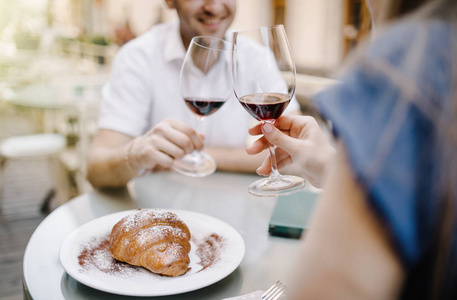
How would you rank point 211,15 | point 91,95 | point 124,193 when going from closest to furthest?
1. point 124,193
2. point 211,15
3. point 91,95

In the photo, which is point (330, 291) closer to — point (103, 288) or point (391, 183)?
point (391, 183)

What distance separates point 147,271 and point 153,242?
6 centimetres

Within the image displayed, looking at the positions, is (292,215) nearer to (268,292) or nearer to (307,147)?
(307,147)

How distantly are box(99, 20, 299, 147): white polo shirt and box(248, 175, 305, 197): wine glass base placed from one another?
0.89 meters

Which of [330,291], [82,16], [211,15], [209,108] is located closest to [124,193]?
[209,108]

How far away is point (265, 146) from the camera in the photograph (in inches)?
47.3

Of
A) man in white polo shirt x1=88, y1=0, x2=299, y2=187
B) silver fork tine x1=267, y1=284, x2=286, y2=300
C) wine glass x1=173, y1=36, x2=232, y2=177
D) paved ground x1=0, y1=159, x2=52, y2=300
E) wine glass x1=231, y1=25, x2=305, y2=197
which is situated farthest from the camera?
paved ground x1=0, y1=159, x2=52, y2=300

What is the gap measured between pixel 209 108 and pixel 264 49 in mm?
388

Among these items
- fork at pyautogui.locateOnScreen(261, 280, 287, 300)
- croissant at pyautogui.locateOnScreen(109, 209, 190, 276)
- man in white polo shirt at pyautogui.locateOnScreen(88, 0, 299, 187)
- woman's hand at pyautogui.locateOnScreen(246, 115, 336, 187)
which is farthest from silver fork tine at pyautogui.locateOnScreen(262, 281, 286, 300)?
man in white polo shirt at pyautogui.locateOnScreen(88, 0, 299, 187)

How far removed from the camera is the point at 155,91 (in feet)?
6.65

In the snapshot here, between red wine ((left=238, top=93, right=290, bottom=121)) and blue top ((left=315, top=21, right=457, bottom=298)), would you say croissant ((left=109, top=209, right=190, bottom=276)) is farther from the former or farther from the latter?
blue top ((left=315, top=21, right=457, bottom=298))

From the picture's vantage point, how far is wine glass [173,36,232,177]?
1303 millimetres

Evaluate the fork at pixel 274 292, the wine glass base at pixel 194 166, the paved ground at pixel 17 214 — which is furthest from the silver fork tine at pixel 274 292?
the paved ground at pixel 17 214

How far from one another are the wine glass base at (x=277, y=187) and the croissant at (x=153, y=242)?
0.72 feet
